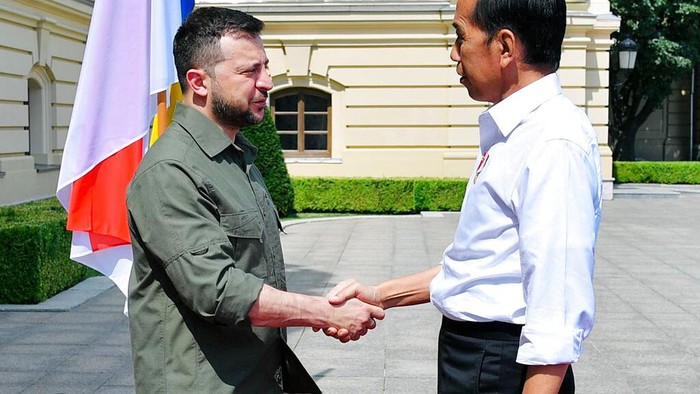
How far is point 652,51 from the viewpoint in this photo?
30078 mm

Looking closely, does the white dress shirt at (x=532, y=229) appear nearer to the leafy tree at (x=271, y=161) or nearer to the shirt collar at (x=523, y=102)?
the shirt collar at (x=523, y=102)

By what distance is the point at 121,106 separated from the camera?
508 centimetres

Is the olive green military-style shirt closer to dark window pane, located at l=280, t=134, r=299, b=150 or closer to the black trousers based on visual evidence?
the black trousers

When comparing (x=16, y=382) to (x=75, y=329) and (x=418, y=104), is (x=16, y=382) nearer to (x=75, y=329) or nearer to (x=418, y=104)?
(x=75, y=329)

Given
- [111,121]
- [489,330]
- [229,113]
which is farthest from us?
[111,121]

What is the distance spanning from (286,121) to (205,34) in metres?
18.4

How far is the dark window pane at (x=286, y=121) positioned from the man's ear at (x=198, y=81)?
1833cm

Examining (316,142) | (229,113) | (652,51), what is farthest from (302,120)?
(229,113)

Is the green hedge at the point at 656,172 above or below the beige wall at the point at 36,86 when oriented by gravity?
below

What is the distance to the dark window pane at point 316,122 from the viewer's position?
2125 cm

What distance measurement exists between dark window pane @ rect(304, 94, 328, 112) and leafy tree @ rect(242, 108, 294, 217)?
3638 millimetres

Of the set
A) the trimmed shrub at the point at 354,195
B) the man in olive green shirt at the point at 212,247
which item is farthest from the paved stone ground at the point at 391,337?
the trimmed shrub at the point at 354,195

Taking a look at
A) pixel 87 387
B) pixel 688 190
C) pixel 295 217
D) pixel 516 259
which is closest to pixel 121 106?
pixel 87 387

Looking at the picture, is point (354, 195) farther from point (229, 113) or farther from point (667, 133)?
point (667, 133)
